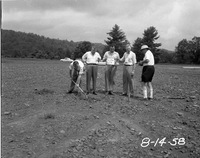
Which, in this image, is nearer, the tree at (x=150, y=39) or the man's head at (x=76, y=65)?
the man's head at (x=76, y=65)

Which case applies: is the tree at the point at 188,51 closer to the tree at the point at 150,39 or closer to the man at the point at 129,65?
the tree at the point at 150,39

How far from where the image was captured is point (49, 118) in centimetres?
633

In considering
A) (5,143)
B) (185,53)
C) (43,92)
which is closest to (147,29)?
(185,53)

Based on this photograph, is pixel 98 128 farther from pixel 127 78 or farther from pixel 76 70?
pixel 76 70

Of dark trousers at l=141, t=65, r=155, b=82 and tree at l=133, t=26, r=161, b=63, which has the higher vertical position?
tree at l=133, t=26, r=161, b=63

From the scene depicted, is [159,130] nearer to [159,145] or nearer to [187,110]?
[159,145]

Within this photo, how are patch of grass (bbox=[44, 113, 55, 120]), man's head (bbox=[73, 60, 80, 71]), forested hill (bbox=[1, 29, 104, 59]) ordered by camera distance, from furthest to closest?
1. forested hill (bbox=[1, 29, 104, 59])
2. man's head (bbox=[73, 60, 80, 71])
3. patch of grass (bbox=[44, 113, 55, 120])

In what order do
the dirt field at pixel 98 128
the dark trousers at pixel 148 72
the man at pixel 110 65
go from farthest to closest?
the man at pixel 110 65
the dark trousers at pixel 148 72
the dirt field at pixel 98 128
